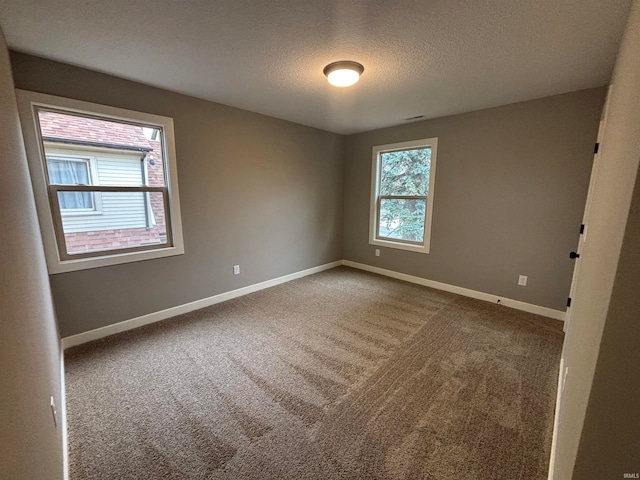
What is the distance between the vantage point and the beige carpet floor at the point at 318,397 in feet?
4.44

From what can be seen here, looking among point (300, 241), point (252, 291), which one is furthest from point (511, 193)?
point (252, 291)

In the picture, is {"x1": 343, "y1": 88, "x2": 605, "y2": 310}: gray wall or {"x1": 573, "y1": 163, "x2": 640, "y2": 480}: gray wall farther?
{"x1": 343, "y1": 88, "x2": 605, "y2": 310}: gray wall

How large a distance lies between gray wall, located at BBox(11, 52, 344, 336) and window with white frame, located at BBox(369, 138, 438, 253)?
0.80m

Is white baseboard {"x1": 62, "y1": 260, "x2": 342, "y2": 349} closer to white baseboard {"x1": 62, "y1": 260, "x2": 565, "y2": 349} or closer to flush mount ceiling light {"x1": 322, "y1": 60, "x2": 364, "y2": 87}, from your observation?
white baseboard {"x1": 62, "y1": 260, "x2": 565, "y2": 349}

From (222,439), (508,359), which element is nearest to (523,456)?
(508,359)

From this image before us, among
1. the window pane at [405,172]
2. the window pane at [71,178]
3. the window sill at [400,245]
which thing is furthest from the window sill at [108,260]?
the window pane at [405,172]

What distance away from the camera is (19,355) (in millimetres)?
881

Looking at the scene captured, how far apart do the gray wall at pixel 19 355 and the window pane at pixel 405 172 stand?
4.01m

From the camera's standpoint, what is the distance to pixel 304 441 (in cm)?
146

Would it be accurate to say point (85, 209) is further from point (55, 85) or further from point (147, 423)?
point (147, 423)

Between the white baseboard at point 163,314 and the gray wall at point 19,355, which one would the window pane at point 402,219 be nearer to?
the white baseboard at point 163,314

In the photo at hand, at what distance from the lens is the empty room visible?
1112mm

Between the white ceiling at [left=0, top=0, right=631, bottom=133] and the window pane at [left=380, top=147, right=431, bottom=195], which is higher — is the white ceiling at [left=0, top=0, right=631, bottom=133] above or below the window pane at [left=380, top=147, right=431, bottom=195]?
above

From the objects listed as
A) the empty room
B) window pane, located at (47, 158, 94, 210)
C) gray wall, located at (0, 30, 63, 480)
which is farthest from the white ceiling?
window pane, located at (47, 158, 94, 210)
